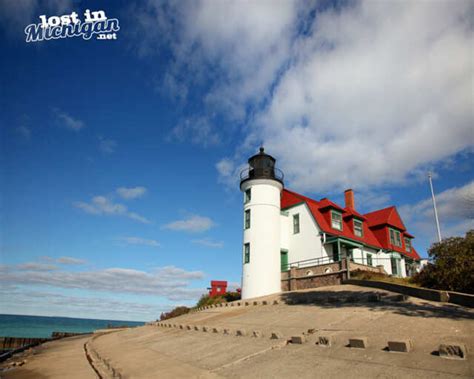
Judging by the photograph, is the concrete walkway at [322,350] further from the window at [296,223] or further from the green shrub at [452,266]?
the window at [296,223]

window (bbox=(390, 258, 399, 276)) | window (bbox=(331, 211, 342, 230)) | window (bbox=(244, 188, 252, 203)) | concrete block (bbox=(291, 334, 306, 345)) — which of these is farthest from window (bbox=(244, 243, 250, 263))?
concrete block (bbox=(291, 334, 306, 345))

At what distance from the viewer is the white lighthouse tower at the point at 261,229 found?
2569 cm

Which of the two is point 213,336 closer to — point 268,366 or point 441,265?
point 268,366

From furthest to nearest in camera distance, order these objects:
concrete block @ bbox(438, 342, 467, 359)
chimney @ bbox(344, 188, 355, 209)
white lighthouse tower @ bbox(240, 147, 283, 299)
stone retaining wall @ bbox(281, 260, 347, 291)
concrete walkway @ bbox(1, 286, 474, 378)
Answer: chimney @ bbox(344, 188, 355, 209), white lighthouse tower @ bbox(240, 147, 283, 299), stone retaining wall @ bbox(281, 260, 347, 291), concrete walkway @ bbox(1, 286, 474, 378), concrete block @ bbox(438, 342, 467, 359)

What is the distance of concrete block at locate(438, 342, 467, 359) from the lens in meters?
5.69

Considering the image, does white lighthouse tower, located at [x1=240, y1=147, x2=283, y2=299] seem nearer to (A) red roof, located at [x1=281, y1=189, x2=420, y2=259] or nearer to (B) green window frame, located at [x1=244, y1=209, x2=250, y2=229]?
(B) green window frame, located at [x1=244, y1=209, x2=250, y2=229]

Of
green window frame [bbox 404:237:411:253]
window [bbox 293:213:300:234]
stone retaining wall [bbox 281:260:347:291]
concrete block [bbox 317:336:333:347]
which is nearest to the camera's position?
concrete block [bbox 317:336:333:347]

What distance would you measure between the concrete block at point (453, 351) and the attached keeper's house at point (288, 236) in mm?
17512

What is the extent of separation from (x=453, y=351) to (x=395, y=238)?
31200mm

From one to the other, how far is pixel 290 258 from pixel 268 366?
72.8 ft

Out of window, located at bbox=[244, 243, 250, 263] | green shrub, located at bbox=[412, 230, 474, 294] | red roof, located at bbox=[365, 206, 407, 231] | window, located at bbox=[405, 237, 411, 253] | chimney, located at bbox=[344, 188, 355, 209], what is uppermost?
chimney, located at bbox=[344, 188, 355, 209]

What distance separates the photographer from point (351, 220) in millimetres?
30953

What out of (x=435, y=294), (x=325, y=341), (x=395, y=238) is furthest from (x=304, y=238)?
(x=325, y=341)

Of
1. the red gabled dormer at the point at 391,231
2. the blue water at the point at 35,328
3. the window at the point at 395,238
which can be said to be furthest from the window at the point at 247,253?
the blue water at the point at 35,328
